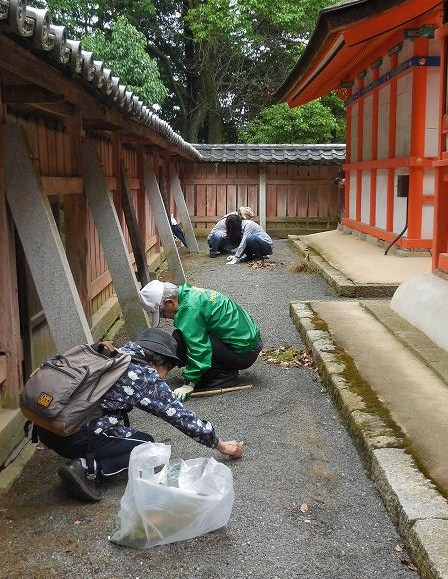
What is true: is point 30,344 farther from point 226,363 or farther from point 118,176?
point 118,176

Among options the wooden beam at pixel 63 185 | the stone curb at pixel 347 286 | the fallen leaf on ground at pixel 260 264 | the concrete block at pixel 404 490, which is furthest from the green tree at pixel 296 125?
the concrete block at pixel 404 490

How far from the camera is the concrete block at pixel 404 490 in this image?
283 centimetres

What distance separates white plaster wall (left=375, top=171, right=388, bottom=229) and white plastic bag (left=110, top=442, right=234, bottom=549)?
8695 mm

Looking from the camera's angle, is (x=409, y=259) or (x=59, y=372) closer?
(x=59, y=372)

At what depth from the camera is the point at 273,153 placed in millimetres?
18203

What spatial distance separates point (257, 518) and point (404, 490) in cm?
73

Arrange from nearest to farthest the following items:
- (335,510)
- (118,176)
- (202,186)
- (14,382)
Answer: (335,510), (14,382), (118,176), (202,186)

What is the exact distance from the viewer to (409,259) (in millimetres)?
9344

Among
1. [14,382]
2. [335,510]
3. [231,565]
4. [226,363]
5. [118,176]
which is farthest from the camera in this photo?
[118,176]

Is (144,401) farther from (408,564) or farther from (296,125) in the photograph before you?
(296,125)

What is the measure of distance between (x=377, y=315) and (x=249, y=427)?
263 centimetres

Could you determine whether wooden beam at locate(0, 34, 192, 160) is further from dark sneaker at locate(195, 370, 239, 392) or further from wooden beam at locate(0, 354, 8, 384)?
dark sneaker at locate(195, 370, 239, 392)

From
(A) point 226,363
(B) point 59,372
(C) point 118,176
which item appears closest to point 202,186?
(C) point 118,176

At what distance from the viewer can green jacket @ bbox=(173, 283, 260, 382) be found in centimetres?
470
